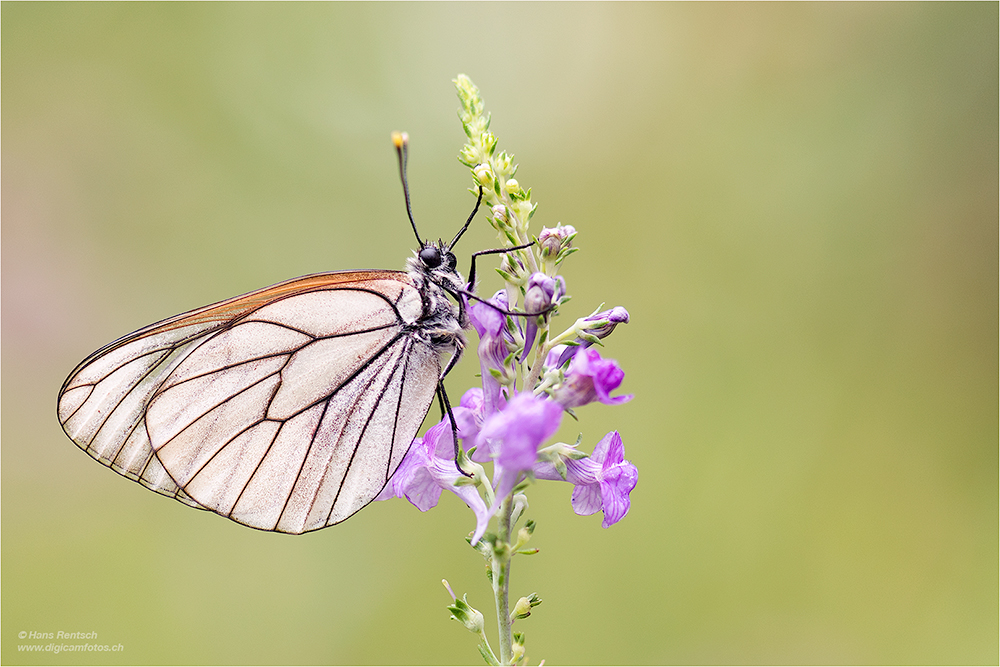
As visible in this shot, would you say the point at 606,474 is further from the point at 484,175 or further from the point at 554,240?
the point at 484,175

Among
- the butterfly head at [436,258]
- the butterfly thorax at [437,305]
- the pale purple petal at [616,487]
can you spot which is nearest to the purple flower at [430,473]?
the butterfly thorax at [437,305]

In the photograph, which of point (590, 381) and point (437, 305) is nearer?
point (590, 381)

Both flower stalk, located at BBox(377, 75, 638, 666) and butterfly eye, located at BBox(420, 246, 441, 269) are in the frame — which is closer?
flower stalk, located at BBox(377, 75, 638, 666)

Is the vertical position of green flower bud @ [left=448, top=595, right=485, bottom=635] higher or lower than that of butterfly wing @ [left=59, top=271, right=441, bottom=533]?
lower

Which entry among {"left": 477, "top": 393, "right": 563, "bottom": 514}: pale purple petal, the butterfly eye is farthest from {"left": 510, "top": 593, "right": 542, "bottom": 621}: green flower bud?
the butterfly eye

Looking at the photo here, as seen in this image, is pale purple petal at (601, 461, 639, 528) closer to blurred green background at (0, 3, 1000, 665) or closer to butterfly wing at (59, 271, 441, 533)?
butterfly wing at (59, 271, 441, 533)

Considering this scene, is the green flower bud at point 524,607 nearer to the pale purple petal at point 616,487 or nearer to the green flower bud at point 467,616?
the green flower bud at point 467,616

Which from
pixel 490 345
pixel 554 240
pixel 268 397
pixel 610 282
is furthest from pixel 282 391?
pixel 610 282
